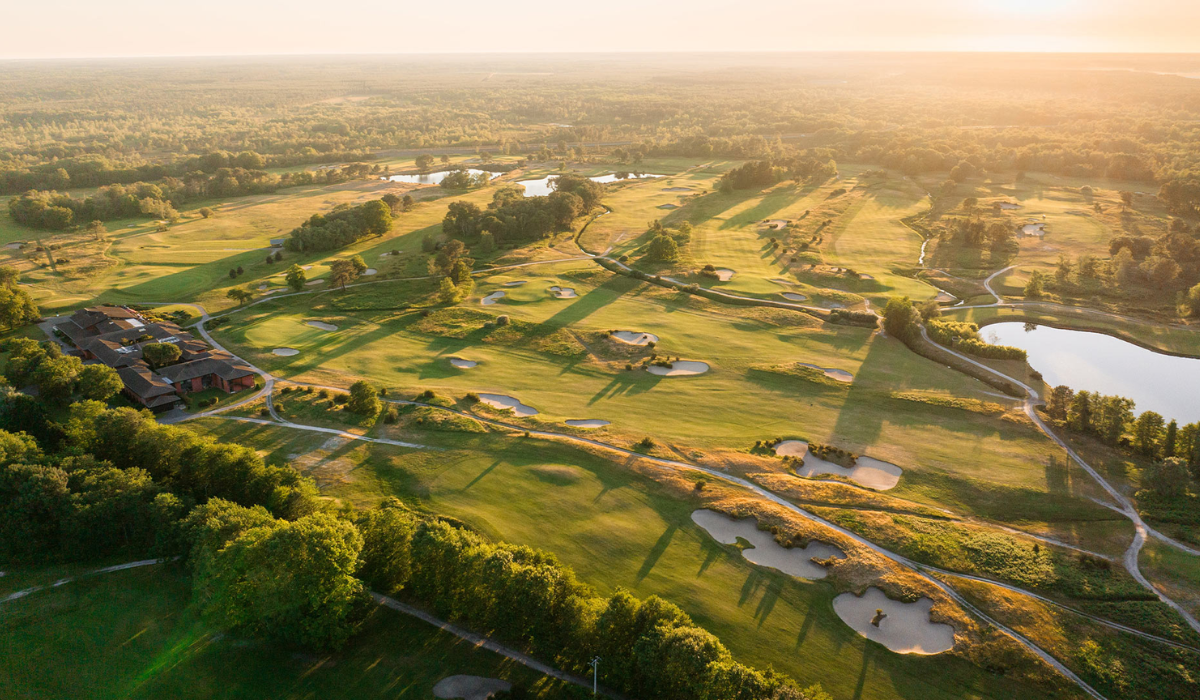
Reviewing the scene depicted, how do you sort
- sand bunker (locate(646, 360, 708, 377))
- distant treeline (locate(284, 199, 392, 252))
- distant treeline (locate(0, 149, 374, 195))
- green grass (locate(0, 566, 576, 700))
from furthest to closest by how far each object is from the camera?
distant treeline (locate(0, 149, 374, 195)) → distant treeline (locate(284, 199, 392, 252)) → sand bunker (locate(646, 360, 708, 377)) → green grass (locate(0, 566, 576, 700))

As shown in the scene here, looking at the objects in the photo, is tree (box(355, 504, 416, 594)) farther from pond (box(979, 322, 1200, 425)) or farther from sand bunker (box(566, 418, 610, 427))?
pond (box(979, 322, 1200, 425))

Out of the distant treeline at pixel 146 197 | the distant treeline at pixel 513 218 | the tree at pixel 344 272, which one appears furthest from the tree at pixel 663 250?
the distant treeline at pixel 146 197

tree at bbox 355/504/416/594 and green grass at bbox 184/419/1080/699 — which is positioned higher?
tree at bbox 355/504/416/594

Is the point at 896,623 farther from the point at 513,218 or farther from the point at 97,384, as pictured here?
the point at 513,218

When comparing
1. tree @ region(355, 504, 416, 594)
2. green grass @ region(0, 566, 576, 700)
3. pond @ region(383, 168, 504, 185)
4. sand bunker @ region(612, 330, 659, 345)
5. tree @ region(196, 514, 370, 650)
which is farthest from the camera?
pond @ region(383, 168, 504, 185)

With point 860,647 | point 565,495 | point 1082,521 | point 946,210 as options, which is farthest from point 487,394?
point 946,210

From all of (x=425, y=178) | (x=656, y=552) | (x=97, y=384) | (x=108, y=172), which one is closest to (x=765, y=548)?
(x=656, y=552)

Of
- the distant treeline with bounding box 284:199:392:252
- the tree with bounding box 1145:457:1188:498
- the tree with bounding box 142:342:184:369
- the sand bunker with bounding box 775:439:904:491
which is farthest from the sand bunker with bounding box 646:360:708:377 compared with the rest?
the distant treeline with bounding box 284:199:392:252
